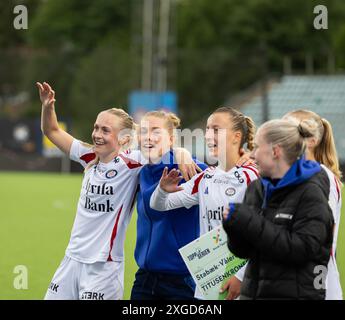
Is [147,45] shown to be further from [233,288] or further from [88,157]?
[233,288]

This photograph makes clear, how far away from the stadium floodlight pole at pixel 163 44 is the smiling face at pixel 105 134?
1177 inches

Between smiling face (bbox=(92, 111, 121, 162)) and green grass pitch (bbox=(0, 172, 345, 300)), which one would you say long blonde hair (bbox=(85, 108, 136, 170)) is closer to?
smiling face (bbox=(92, 111, 121, 162))

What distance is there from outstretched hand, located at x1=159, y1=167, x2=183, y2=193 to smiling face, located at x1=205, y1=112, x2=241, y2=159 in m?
0.33

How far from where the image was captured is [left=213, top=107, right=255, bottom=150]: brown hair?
17.0 ft

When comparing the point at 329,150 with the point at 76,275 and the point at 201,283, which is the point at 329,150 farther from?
the point at 76,275

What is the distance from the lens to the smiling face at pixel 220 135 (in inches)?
200

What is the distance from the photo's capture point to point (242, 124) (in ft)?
17.1

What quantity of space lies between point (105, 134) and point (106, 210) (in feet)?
1.73

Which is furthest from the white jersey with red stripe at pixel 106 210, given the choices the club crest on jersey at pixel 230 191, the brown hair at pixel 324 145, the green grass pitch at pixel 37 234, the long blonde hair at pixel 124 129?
the green grass pitch at pixel 37 234

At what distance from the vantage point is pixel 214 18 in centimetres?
4662

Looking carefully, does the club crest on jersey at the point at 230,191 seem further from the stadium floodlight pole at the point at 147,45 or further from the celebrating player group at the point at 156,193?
Result: the stadium floodlight pole at the point at 147,45

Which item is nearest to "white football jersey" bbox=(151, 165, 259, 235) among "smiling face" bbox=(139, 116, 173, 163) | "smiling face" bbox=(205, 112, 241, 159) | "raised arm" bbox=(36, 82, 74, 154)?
"smiling face" bbox=(205, 112, 241, 159)

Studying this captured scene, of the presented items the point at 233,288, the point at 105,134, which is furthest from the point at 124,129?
the point at 233,288
